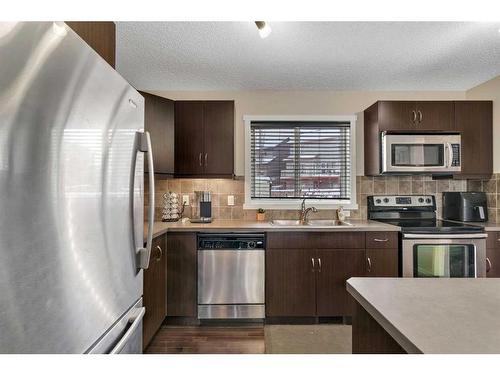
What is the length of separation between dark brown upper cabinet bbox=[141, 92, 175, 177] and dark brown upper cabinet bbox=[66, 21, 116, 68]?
134cm

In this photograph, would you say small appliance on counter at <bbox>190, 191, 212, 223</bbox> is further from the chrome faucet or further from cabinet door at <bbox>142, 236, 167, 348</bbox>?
the chrome faucet

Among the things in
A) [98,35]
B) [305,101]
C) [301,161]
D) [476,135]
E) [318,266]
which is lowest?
[318,266]

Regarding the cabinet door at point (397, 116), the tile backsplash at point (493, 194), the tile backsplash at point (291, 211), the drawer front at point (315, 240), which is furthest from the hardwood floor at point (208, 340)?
the tile backsplash at point (493, 194)

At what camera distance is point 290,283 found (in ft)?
9.18

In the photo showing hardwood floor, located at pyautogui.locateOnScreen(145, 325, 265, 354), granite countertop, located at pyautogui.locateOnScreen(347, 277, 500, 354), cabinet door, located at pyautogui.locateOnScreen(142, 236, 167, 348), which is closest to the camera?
granite countertop, located at pyautogui.locateOnScreen(347, 277, 500, 354)

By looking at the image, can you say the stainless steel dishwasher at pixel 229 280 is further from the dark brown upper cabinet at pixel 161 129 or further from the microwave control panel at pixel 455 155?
the microwave control panel at pixel 455 155

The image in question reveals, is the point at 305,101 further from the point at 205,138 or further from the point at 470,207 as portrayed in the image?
the point at 470,207

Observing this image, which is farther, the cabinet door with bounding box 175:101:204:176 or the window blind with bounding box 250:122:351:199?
the window blind with bounding box 250:122:351:199

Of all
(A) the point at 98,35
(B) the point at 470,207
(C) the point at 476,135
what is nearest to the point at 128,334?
(A) the point at 98,35

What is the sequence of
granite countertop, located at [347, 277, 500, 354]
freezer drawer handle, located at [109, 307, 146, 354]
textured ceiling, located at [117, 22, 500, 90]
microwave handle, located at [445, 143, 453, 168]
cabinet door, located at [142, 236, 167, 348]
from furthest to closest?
microwave handle, located at [445, 143, 453, 168]
cabinet door, located at [142, 236, 167, 348]
textured ceiling, located at [117, 22, 500, 90]
freezer drawer handle, located at [109, 307, 146, 354]
granite countertop, located at [347, 277, 500, 354]

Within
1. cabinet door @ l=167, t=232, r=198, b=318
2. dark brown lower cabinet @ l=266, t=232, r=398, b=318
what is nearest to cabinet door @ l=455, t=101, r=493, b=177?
dark brown lower cabinet @ l=266, t=232, r=398, b=318

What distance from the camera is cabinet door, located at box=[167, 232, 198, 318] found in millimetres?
2768

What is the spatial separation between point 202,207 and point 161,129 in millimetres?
872

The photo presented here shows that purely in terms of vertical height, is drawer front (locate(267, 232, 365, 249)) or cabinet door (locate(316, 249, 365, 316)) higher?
drawer front (locate(267, 232, 365, 249))
